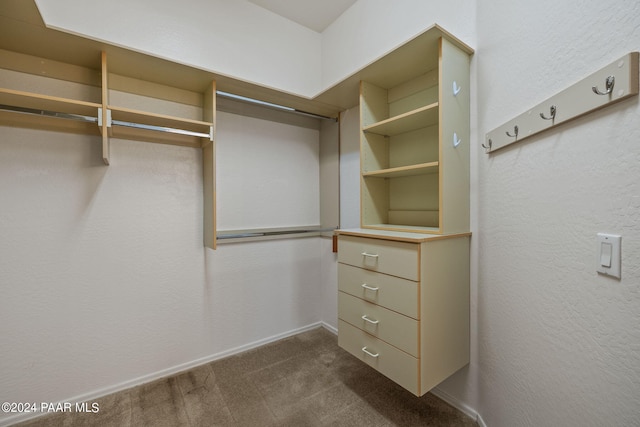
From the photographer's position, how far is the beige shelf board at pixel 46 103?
137 centimetres

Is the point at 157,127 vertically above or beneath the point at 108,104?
beneath

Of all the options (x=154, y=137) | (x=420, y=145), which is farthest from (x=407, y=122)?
(x=154, y=137)

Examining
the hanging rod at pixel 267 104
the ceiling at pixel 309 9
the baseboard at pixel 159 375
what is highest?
the ceiling at pixel 309 9

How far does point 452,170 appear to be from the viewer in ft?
4.83

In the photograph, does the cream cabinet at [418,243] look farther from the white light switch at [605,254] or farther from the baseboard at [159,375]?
the baseboard at [159,375]

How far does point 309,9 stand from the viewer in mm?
2414

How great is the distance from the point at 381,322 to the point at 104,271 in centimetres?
181

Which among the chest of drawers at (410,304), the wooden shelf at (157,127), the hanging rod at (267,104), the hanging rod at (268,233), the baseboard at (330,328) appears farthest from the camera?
the baseboard at (330,328)

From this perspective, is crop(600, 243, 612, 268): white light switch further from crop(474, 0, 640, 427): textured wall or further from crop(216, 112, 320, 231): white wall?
crop(216, 112, 320, 231): white wall

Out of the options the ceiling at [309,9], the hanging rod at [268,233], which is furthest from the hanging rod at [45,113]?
the ceiling at [309,9]

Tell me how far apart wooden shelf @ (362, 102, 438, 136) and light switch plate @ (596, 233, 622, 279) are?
0.94m

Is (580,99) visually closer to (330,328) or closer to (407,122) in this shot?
(407,122)

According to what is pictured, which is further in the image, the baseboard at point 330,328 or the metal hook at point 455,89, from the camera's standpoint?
the baseboard at point 330,328

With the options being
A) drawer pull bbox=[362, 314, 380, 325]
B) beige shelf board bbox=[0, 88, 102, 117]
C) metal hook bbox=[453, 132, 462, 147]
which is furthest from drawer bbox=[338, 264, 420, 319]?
beige shelf board bbox=[0, 88, 102, 117]
